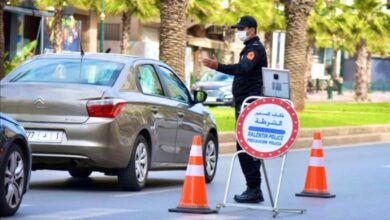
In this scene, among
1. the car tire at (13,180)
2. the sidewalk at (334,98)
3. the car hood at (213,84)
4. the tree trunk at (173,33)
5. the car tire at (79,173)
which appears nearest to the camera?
the car tire at (13,180)

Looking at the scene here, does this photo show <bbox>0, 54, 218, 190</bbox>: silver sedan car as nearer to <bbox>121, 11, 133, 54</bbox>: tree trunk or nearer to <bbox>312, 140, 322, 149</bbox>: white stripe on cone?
<bbox>312, 140, 322, 149</bbox>: white stripe on cone

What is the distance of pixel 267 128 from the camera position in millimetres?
11930

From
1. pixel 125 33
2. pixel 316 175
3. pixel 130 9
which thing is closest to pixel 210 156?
pixel 316 175

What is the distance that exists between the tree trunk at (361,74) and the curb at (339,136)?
29526mm

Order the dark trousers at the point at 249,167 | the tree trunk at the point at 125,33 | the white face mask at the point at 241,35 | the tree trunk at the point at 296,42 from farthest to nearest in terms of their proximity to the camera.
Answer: the tree trunk at the point at 125,33 < the tree trunk at the point at 296,42 < the white face mask at the point at 241,35 < the dark trousers at the point at 249,167

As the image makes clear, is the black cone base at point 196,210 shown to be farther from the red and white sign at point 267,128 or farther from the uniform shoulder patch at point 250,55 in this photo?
the uniform shoulder patch at point 250,55

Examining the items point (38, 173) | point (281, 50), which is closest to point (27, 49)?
point (281, 50)

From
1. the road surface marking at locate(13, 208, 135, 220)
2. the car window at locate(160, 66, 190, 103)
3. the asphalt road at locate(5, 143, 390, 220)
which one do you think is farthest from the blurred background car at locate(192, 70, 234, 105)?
the road surface marking at locate(13, 208, 135, 220)

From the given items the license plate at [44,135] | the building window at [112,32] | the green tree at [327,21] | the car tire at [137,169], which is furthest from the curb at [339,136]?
the building window at [112,32]

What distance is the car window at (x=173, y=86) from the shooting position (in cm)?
1552

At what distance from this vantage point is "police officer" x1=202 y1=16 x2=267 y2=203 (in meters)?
12.6

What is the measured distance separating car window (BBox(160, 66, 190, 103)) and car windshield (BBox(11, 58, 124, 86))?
1079 millimetres

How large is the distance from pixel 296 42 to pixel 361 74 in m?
26.2

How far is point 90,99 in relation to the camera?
13.7 metres
